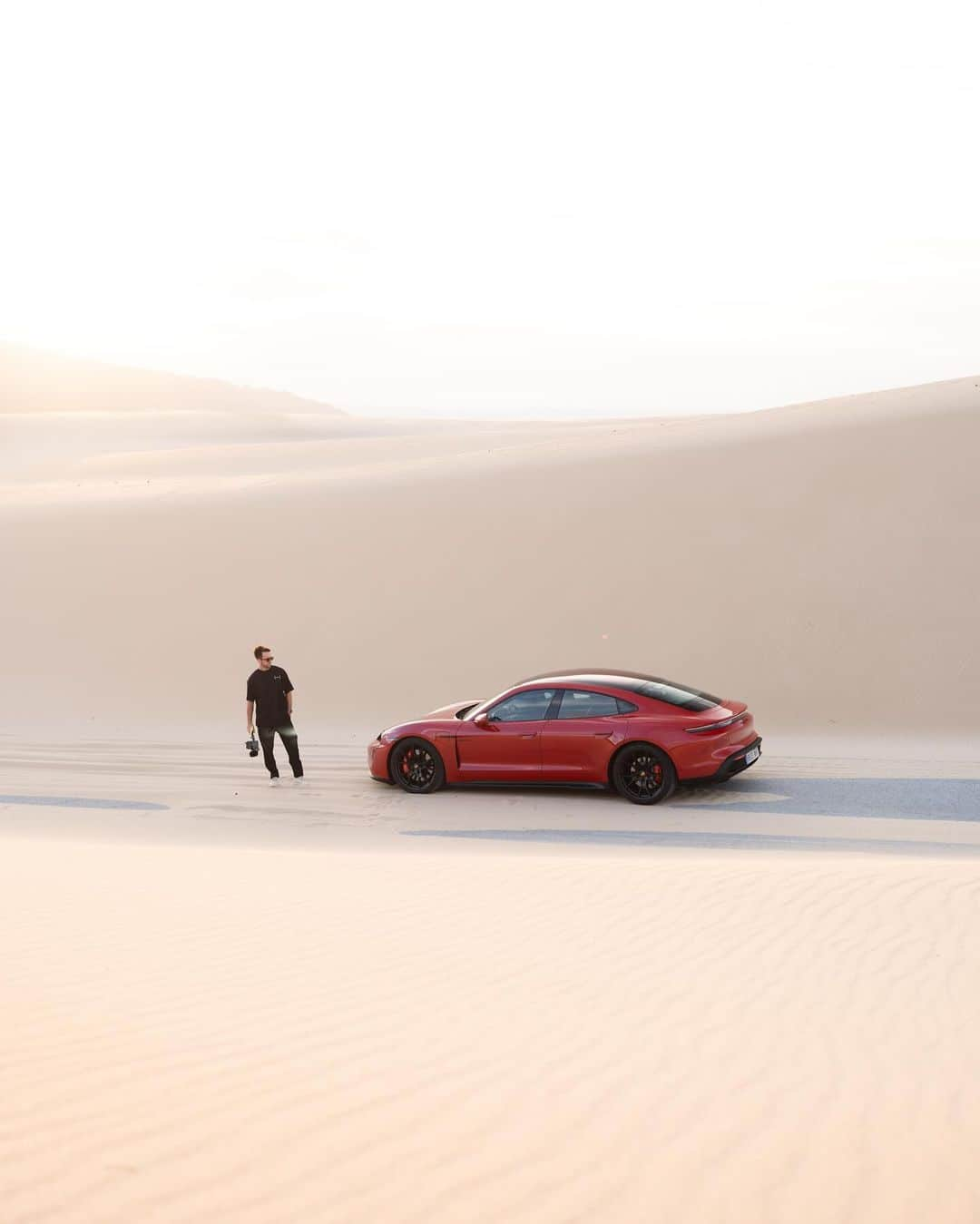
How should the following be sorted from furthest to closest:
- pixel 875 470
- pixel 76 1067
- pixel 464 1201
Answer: pixel 875 470
pixel 76 1067
pixel 464 1201

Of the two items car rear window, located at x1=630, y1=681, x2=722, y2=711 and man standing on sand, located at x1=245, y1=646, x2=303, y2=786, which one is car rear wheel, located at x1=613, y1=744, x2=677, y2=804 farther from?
man standing on sand, located at x1=245, y1=646, x2=303, y2=786

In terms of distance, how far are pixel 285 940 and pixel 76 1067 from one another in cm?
211

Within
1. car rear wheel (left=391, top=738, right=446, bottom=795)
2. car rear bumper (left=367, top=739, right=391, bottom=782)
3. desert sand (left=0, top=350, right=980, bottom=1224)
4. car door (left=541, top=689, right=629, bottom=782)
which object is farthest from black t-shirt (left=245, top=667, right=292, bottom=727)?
car door (left=541, top=689, right=629, bottom=782)

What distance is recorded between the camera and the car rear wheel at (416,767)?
13.2m

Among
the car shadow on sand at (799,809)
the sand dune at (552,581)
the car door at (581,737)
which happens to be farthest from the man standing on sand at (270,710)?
the sand dune at (552,581)

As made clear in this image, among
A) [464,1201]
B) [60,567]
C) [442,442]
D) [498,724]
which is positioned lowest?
[464,1201]

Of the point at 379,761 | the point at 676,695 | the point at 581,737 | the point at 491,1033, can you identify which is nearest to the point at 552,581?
the point at 379,761

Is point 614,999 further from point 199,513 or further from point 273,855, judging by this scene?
point 199,513

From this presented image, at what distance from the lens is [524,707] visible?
12.8m

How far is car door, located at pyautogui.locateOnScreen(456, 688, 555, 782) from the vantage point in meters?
12.7

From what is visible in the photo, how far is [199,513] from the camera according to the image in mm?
27094

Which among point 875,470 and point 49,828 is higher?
point 875,470

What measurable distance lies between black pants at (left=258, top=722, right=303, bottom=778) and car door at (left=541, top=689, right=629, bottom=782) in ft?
9.82

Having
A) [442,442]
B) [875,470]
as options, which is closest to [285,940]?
[875,470]
